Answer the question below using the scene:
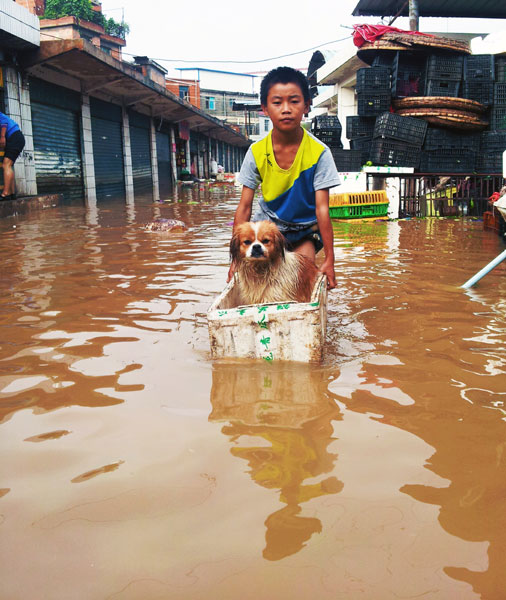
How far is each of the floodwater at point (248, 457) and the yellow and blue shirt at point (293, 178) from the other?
0.88 m

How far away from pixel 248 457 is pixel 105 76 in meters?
18.1

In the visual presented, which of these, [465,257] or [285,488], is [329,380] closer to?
[285,488]

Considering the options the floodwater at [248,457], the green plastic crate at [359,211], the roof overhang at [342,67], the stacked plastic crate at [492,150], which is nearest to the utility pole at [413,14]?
the roof overhang at [342,67]

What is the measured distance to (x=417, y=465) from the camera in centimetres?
202

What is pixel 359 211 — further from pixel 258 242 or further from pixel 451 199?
pixel 258 242

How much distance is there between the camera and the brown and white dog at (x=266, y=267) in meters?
3.35

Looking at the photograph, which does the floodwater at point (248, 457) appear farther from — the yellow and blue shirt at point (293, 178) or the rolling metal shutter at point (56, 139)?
the rolling metal shutter at point (56, 139)

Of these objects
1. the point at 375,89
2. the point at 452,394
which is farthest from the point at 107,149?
the point at 452,394

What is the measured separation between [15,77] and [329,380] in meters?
14.3

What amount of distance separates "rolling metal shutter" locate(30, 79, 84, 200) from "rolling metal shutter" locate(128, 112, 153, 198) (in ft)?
15.2

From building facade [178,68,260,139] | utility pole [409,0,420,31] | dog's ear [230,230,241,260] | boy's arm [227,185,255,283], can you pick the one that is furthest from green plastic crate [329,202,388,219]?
building facade [178,68,260,139]

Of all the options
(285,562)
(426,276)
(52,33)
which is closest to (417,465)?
(285,562)

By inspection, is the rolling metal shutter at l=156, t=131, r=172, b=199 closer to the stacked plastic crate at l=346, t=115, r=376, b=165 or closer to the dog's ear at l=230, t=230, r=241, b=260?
the stacked plastic crate at l=346, t=115, r=376, b=165

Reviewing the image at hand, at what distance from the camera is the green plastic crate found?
11.3 meters
